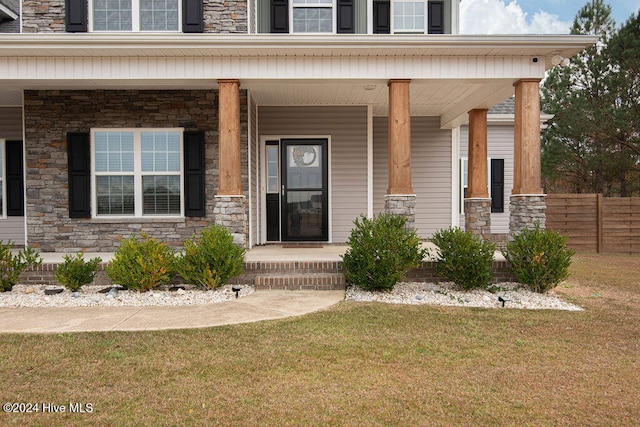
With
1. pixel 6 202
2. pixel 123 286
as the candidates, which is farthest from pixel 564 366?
pixel 6 202

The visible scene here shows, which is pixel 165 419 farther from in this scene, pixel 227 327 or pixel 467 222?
pixel 467 222

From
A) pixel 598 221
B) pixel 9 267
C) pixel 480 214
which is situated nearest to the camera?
pixel 9 267

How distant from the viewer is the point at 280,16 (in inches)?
319

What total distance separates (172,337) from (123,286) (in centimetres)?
211

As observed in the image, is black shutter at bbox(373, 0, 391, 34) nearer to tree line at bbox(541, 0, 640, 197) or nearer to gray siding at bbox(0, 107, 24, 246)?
gray siding at bbox(0, 107, 24, 246)

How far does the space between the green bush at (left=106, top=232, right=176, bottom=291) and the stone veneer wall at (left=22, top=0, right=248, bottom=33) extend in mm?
3982

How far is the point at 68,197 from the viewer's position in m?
7.40

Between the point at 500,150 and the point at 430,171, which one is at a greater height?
the point at 500,150

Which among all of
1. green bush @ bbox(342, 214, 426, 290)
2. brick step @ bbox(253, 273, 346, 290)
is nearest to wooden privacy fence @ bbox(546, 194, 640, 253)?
green bush @ bbox(342, 214, 426, 290)

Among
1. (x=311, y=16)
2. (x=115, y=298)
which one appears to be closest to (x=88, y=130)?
(x=115, y=298)

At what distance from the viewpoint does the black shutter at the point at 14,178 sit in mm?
8258

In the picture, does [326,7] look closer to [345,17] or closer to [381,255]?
[345,17]

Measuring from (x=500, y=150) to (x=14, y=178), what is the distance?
34.2 feet

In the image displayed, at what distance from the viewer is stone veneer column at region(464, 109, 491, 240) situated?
7.99 meters
